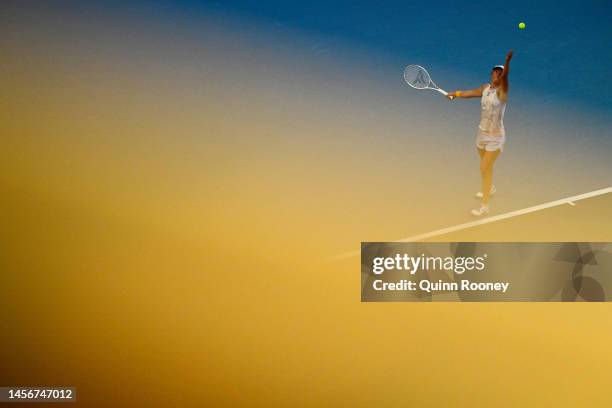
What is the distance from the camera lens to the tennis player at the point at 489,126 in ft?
9.93

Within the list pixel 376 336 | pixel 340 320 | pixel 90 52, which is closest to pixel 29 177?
pixel 90 52

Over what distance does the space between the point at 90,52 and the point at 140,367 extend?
1646 millimetres

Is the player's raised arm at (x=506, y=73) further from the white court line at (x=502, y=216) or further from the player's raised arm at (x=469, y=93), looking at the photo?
the white court line at (x=502, y=216)

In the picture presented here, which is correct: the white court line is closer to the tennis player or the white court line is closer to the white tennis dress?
the tennis player

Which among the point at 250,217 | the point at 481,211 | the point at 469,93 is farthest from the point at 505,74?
the point at 250,217

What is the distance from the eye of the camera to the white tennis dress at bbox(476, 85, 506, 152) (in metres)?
3.03

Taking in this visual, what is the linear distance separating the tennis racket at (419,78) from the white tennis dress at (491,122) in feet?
0.70

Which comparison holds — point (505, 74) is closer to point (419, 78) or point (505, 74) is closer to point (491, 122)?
point (491, 122)

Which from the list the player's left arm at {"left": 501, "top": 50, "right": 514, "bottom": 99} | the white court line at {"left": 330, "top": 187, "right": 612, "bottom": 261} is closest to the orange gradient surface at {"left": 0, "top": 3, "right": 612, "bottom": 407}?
the white court line at {"left": 330, "top": 187, "right": 612, "bottom": 261}

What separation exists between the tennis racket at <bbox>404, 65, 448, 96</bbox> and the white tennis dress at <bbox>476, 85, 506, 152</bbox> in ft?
0.70

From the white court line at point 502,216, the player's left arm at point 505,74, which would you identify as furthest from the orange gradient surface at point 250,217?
the player's left arm at point 505,74

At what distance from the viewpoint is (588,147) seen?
3.04 m

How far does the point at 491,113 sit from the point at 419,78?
0.41 meters

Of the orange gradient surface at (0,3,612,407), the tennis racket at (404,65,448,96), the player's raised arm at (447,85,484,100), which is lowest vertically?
the orange gradient surface at (0,3,612,407)
